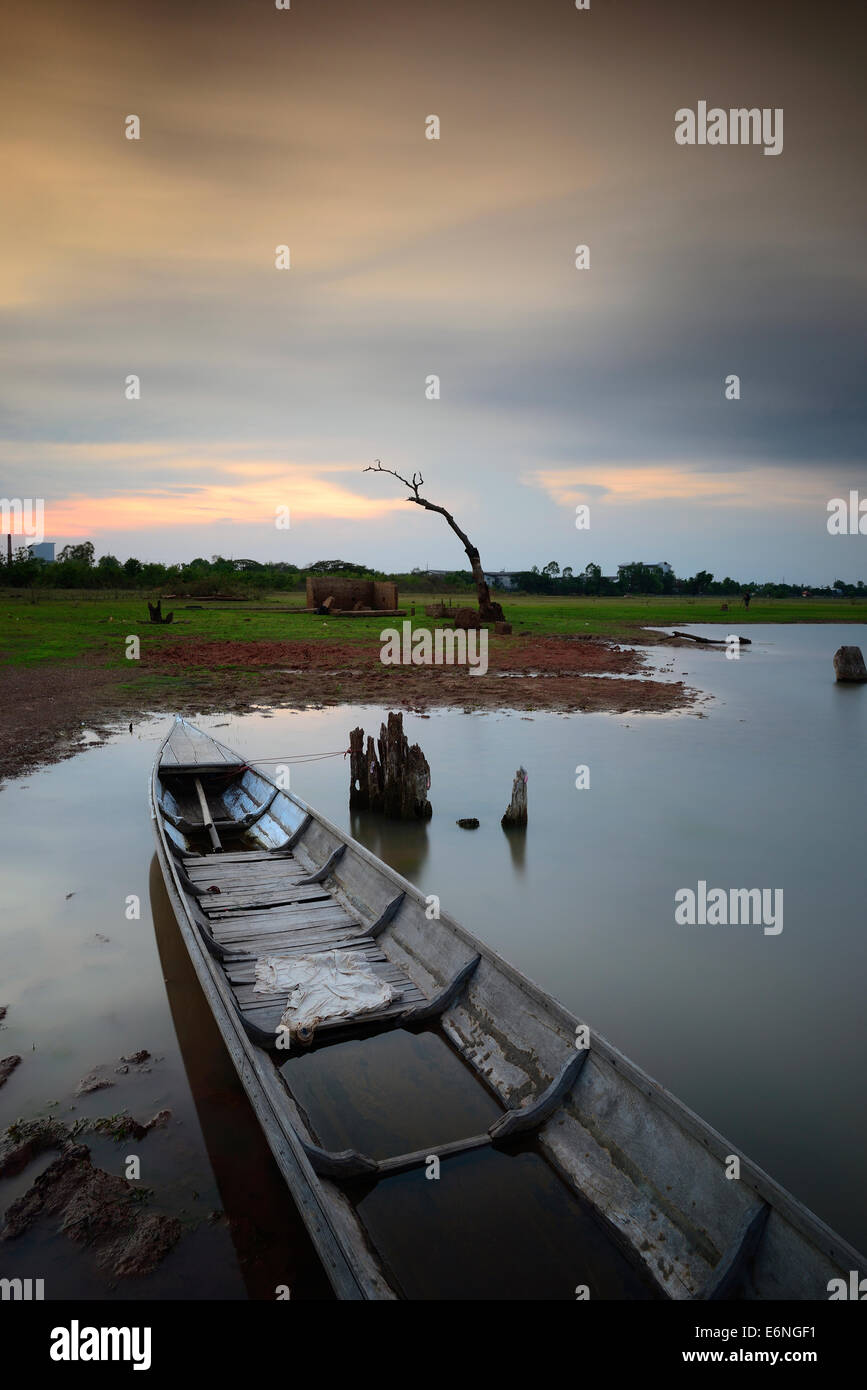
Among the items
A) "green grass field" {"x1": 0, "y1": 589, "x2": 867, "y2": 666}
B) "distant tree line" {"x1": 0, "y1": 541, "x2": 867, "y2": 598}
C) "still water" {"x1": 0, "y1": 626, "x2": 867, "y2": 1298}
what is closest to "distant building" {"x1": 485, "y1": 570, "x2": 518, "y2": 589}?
"distant tree line" {"x1": 0, "y1": 541, "x2": 867, "y2": 598}

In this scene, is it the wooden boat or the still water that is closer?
the wooden boat

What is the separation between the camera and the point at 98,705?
2041cm

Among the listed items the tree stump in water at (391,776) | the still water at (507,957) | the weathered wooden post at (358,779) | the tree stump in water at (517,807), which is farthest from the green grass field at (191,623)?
the tree stump in water at (517,807)

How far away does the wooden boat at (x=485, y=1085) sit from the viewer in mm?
3396

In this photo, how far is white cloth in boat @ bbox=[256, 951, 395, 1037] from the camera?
19.4 ft

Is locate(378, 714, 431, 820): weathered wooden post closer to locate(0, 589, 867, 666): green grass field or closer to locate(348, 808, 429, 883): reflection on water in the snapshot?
locate(348, 808, 429, 883): reflection on water

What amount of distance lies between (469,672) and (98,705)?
12.6 metres

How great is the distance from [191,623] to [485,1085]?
125ft

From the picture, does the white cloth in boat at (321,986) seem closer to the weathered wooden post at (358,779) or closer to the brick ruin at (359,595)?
the weathered wooden post at (358,779)

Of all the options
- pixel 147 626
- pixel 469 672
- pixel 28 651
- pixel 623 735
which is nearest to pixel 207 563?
pixel 147 626

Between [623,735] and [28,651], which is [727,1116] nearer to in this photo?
[623,735]

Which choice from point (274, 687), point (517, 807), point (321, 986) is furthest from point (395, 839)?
point (274, 687)

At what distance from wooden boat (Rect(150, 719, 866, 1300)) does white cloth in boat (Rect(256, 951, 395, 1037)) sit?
97 mm

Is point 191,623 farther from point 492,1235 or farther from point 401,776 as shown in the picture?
point 492,1235
